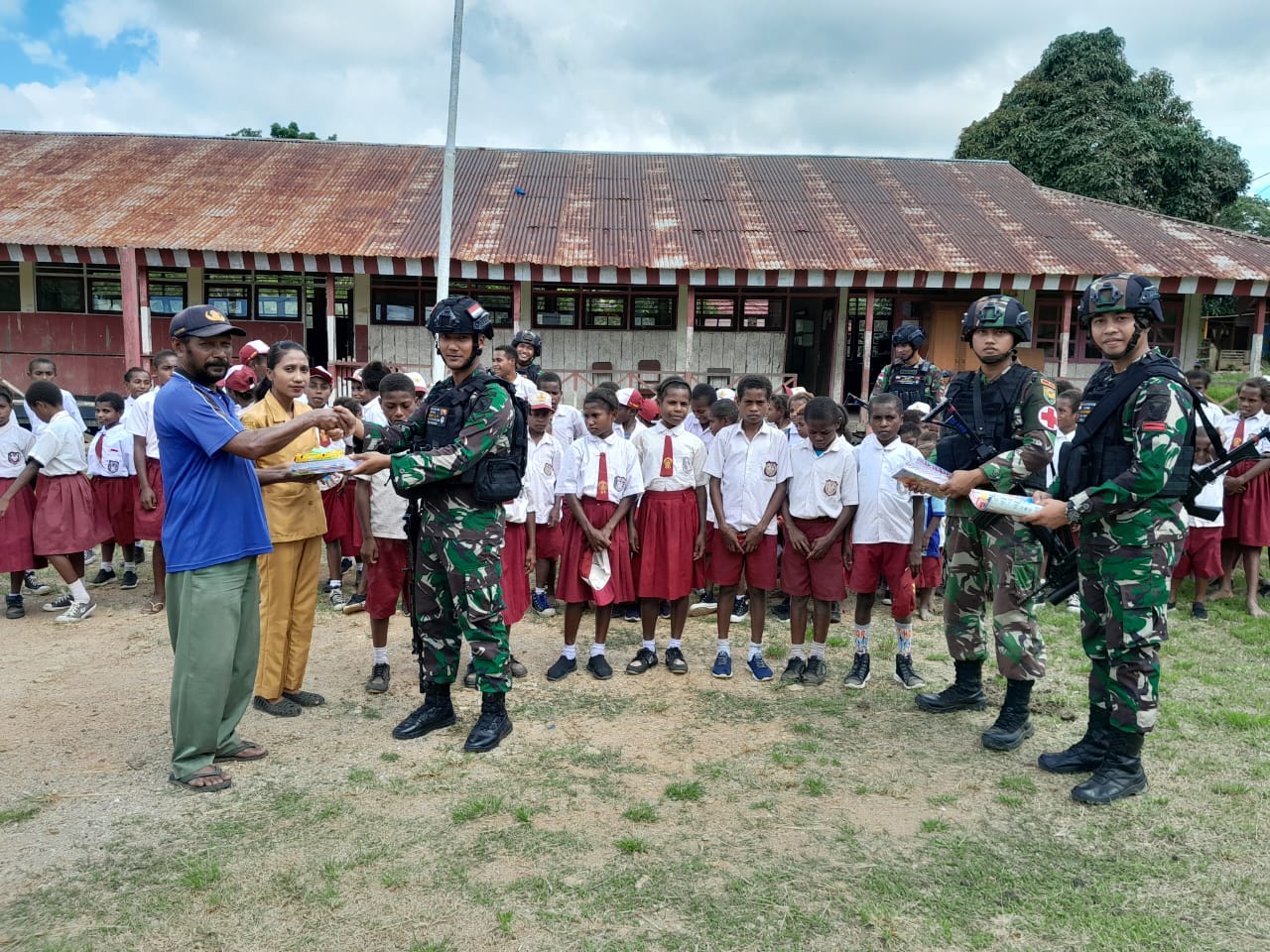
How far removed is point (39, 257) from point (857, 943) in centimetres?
1803

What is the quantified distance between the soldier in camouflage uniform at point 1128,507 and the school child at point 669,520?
2.13 meters

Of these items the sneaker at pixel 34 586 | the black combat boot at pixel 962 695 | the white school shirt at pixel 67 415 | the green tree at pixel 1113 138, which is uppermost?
the green tree at pixel 1113 138

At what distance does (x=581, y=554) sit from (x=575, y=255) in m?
11.3

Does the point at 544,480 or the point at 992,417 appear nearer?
the point at 992,417

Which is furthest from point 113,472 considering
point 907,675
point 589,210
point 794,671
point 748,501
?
point 589,210

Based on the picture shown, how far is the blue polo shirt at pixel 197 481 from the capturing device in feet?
12.1

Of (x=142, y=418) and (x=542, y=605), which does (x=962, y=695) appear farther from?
(x=142, y=418)

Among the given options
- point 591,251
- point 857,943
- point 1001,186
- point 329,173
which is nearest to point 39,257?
point 329,173

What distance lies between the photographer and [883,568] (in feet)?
17.0

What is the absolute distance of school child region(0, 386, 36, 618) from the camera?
249 inches

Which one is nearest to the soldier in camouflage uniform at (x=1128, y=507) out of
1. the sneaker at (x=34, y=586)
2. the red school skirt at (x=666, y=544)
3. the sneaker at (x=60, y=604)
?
the red school skirt at (x=666, y=544)

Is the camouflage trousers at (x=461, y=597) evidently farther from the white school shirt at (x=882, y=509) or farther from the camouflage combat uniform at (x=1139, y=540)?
the camouflage combat uniform at (x=1139, y=540)

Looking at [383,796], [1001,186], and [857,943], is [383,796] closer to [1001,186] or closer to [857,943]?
[857,943]

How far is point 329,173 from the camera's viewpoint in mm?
18703
